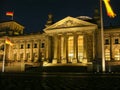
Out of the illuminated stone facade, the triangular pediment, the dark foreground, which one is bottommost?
the dark foreground

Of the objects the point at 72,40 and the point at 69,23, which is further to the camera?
the point at 72,40

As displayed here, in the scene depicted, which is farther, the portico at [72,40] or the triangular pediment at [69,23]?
the triangular pediment at [69,23]

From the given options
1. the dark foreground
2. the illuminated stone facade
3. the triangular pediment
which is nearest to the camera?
the dark foreground

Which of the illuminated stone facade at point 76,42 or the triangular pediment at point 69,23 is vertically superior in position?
the triangular pediment at point 69,23

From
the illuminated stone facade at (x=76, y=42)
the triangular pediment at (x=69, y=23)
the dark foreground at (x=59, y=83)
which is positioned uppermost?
the triangular pediment at (x=69, y=23)

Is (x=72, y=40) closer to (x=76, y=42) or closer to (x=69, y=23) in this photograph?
(x=76, y=42)

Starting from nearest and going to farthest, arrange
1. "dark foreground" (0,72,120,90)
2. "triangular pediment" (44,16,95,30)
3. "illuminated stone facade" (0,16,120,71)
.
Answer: "dark foreground" (0,72,120,90), "illuminated stone facade" (0,16,120,71), "triangular pediment" (44,16,95,30)

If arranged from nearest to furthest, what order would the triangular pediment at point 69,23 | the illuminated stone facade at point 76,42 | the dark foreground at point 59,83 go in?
the dark foreground at point 59,83
the illuminated stone facade at point 76,42
the triangular pediment at point 69,23

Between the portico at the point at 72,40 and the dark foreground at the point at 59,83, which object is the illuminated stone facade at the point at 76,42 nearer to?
the portico at the point at 72,40

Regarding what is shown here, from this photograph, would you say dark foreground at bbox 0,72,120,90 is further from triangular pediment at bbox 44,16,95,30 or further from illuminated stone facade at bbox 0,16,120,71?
triangular pediment at bbox 44,16,95,30

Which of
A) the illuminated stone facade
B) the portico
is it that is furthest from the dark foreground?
the portico

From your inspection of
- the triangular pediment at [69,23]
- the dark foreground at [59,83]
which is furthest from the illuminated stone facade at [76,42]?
the dark foreground at [59,83]

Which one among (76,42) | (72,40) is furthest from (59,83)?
(72,40)

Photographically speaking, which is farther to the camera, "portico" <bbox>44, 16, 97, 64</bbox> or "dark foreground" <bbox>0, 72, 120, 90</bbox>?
"portico" <bbox>44, 16, 97, 64</bbox>
